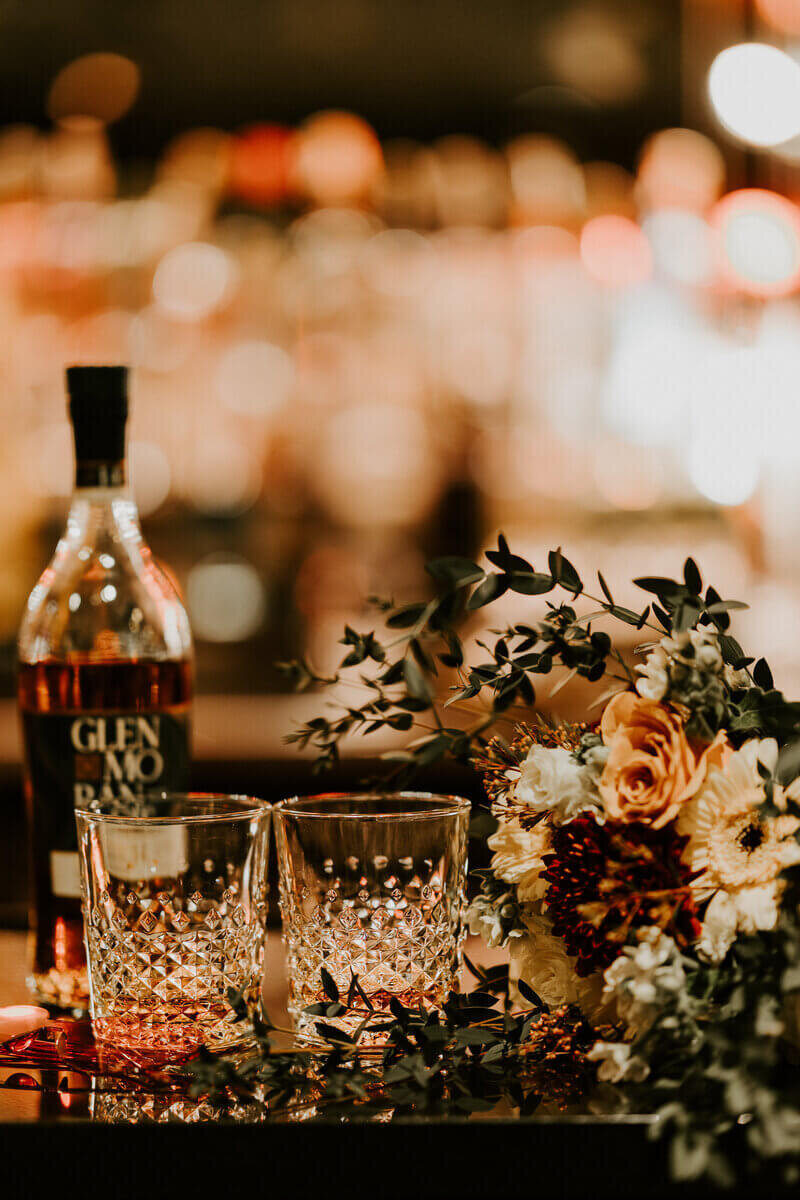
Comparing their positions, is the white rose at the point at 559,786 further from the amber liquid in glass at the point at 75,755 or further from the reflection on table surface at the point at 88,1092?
the amber liquid in glass at the point at 75,755

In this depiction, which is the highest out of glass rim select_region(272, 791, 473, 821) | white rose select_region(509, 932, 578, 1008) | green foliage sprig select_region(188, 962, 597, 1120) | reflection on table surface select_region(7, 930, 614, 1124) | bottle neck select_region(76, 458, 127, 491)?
bottle neck select_region(76, 458, 127, 491)

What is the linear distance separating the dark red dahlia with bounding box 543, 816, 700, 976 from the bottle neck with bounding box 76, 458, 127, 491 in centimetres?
37

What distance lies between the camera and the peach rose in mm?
635

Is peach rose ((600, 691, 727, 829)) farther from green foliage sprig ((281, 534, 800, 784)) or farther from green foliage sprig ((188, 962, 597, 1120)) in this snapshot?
green foliage sprig ((188, 962, 597, 1120))

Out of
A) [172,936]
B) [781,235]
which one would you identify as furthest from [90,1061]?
[781,235]

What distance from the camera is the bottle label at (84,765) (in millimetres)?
836

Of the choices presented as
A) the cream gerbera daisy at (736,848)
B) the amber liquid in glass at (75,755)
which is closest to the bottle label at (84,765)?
the amber liquid in glass at (75,755)

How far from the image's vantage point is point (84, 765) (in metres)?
0.84

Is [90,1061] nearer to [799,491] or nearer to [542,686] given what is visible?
[542,686]

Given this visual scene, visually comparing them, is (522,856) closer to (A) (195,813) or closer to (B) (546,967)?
(B) (546,967)

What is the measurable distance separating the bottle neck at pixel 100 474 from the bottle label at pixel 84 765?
0.14 m

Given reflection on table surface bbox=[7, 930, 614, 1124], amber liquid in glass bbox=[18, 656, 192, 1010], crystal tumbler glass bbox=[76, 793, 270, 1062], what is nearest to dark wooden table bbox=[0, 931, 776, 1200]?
reflection on table surface bbox=[7, 930, 614, 1124]

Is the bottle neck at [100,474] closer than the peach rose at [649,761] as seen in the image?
No

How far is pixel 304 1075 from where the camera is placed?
651 millimetres
